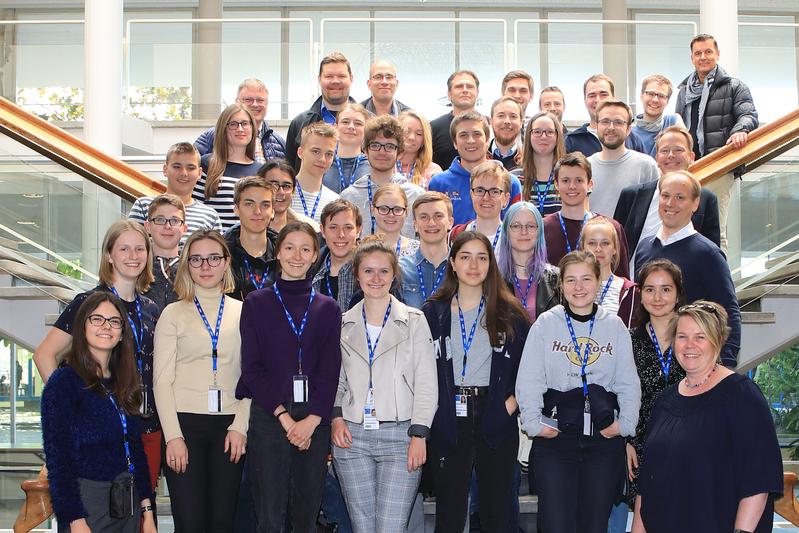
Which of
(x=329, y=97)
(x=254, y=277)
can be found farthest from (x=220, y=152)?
(x=254, y=277)

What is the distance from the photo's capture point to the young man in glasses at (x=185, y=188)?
5.37 metres

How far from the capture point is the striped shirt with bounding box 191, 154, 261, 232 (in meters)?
5.61

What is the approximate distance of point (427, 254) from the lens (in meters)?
4.85

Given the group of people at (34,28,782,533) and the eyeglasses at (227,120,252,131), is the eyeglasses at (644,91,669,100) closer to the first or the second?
the group of people at (34,28,782,533)

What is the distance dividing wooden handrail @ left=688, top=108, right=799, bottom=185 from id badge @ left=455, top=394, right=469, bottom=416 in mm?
2217

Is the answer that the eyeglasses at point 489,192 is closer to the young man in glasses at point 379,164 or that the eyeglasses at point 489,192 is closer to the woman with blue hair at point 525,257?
the woman with blue hair at point 525,257

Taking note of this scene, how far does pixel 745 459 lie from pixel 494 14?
1127cm

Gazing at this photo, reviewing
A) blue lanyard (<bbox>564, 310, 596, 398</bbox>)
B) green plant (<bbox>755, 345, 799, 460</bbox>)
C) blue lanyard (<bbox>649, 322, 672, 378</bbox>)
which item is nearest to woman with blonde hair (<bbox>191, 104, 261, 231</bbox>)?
blue lanyard (<bbox>564, 310, 596, 398</bbox>)

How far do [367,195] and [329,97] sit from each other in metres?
1.30

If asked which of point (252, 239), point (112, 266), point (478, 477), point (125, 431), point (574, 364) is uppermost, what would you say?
point (252, 239)

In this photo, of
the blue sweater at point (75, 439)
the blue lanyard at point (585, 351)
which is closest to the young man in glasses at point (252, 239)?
the blue sweater at point (75, 439)

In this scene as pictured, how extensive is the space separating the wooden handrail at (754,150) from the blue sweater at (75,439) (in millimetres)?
3470

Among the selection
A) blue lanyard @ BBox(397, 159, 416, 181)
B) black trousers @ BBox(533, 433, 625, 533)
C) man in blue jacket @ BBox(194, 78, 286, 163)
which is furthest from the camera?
man in blue jacket @ BBox(194, 78, 286, 163)

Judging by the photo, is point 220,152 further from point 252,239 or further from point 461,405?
point 461,405
